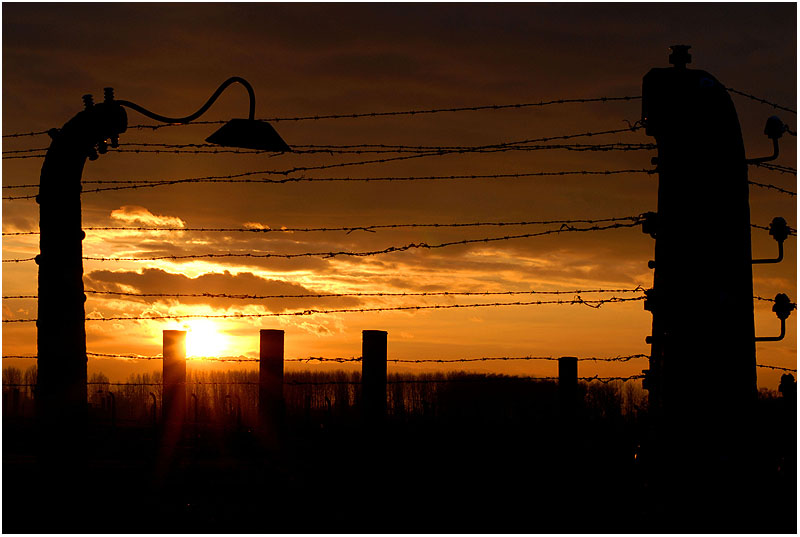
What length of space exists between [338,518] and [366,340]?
2.23 meters

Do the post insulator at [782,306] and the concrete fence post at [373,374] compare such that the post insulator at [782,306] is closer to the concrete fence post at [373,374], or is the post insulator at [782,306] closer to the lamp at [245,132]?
the concrete fence post at [373,374]

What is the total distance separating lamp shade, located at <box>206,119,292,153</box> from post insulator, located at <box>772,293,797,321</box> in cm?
545

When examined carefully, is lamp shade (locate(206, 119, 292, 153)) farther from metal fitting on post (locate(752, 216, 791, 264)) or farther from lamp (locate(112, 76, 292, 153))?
metal fitting on post (locate(752, 216, 791, 264))

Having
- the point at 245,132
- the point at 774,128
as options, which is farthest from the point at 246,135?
the point at 774,128

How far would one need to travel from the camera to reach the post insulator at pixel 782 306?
977 centimetres

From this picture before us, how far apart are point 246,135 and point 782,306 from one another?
5774 mm

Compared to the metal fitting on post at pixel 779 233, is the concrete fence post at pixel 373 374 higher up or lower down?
lower down

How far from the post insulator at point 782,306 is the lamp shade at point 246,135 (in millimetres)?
5454

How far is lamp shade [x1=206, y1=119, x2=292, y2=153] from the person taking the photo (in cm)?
1048

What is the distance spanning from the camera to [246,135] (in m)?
10.5

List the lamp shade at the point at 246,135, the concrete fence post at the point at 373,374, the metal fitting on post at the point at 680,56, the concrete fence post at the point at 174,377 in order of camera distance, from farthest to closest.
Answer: the concrete fence post at the point at 174,377
the concrete fence post at the point at 373,374
the lamp shade at the point at 246,135
the metal fitting on post at the point at 680,56

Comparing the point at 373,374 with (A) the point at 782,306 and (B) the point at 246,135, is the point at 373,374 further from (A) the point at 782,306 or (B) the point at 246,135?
(A) the point at 782,306

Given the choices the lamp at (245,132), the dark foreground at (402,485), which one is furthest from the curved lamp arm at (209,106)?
the dark foreground at (402,485)

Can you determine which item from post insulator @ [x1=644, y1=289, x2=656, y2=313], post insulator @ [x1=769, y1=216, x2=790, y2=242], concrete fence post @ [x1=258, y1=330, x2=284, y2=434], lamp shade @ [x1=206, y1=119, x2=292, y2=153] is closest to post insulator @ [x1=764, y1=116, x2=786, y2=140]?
post insulator @ [x1=769, y1=216, x2=790, y2=242]
